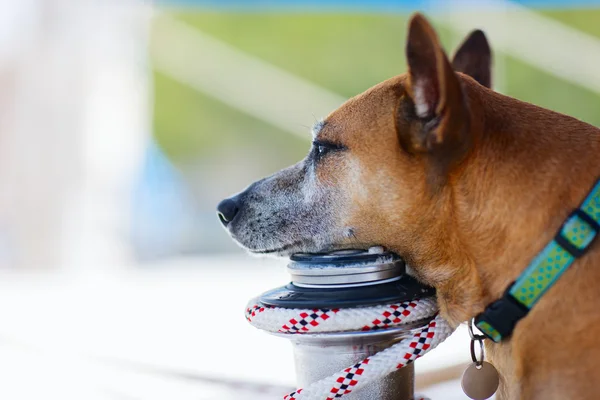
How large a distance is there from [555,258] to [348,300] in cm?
41

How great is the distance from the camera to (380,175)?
1544mm

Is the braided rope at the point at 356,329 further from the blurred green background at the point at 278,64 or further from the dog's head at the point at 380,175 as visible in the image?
the blurred green background at the point at 278,64

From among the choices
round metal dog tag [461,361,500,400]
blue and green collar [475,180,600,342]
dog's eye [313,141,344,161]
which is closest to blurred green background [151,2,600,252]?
dog's eye [313,141,344,161]

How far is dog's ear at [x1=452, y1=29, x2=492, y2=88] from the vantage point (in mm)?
1936

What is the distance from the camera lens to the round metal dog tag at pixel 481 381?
1.50 meters

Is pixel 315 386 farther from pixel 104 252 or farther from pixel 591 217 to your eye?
pixel 104 252

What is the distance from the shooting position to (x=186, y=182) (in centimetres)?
749

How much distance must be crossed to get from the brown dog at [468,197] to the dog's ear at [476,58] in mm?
390

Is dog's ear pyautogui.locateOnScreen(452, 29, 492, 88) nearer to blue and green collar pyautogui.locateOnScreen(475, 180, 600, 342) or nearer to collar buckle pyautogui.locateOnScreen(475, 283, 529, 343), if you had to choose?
blue and green collar pyautogui.locateOnScreen(475, 180, 600, 342)

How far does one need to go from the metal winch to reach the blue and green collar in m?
0.22

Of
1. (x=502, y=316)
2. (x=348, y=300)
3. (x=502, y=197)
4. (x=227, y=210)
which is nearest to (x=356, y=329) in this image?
(x=348, y=300)

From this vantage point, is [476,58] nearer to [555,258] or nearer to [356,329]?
[555,258]

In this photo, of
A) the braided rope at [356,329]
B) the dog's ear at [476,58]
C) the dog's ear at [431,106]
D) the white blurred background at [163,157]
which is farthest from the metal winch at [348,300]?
the white blurred background at [163,157]

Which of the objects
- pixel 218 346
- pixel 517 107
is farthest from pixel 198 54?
pixel 517 107
